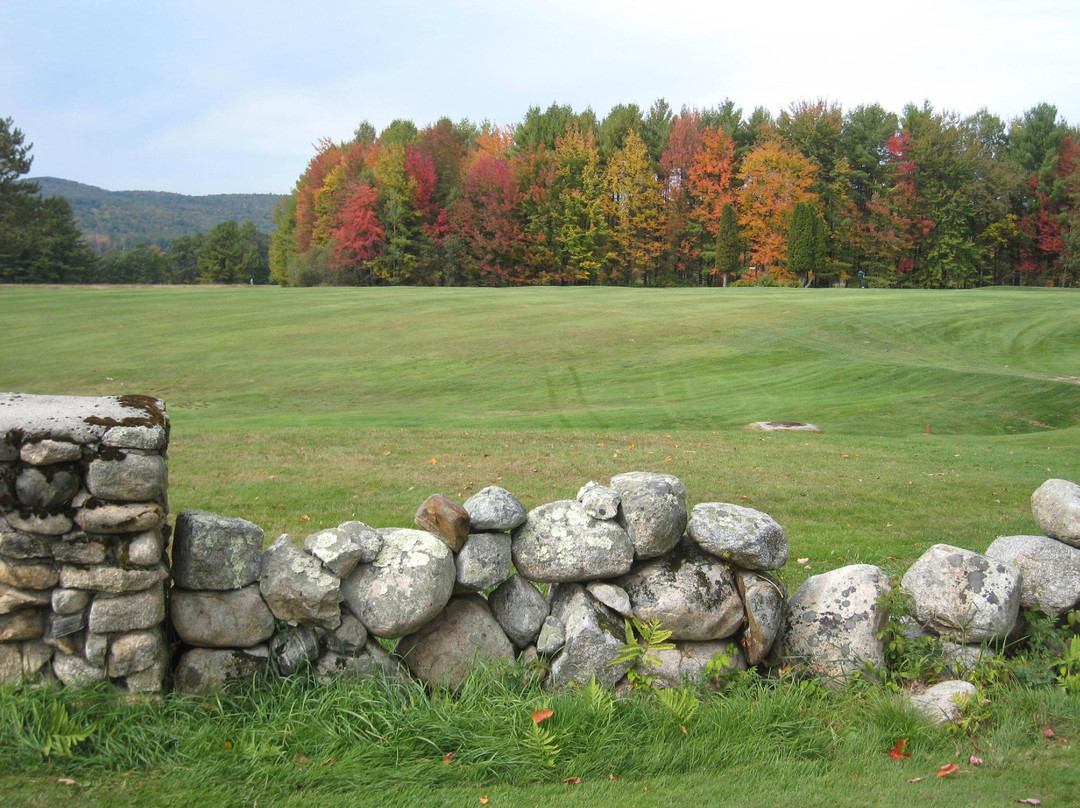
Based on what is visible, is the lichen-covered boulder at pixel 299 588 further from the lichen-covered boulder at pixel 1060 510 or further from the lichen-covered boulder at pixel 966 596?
the lichen-covered boulder at pixel 1060 510

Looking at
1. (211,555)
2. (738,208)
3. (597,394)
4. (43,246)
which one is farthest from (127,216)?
(211,555)

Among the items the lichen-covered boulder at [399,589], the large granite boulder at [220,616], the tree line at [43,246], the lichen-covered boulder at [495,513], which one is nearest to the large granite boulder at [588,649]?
the lichen-covered boulder at [495,513]

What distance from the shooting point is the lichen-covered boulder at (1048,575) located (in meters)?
5.17

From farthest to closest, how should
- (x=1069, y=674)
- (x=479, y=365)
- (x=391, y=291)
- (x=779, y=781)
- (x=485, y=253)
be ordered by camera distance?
(x=485, y=253)
(x=391, y=291)
(x=479, y=365)
(x=1069, y=674)
(x=779, y=781)

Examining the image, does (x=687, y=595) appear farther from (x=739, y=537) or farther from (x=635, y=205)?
(x=635, y=205)

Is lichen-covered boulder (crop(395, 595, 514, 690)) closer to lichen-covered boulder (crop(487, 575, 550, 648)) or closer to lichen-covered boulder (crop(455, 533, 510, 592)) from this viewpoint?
lichen-covered boulder (crop(487, 575, 550, 648))

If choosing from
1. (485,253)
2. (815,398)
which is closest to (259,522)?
(815,398)

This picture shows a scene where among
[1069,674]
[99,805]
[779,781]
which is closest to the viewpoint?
[99,805]

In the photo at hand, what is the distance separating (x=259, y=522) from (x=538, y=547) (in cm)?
499

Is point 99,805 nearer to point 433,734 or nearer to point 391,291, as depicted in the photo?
point 433,734

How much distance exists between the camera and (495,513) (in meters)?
4.87

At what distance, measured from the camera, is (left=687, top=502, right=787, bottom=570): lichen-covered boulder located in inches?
192

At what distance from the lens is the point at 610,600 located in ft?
16.0

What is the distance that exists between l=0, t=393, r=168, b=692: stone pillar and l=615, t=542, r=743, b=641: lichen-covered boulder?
2.67 metres
